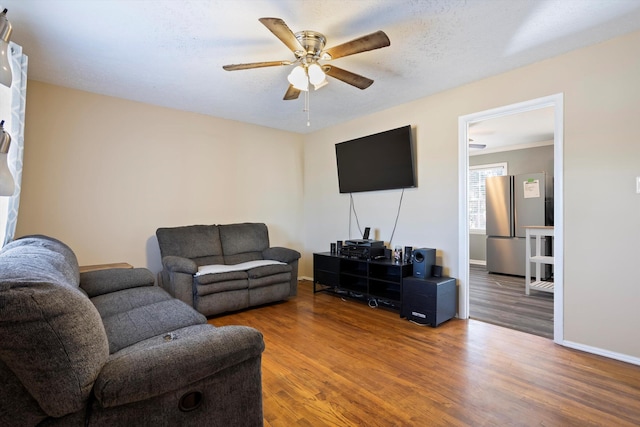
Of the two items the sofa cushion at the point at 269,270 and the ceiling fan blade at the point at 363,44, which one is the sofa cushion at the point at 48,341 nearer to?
the ceiling fan blade at the point at 363,44

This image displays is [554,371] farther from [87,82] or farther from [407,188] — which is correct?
[87,82]

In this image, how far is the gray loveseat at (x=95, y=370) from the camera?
88 centimetres

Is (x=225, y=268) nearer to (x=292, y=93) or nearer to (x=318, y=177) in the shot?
(x=292, y=93)

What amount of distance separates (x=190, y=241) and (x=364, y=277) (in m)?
2.15

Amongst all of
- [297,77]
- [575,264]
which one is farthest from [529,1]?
[575,264]

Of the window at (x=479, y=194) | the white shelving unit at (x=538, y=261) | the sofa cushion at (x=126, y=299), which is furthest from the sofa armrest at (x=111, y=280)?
Result: the window at (x=479, y=194)

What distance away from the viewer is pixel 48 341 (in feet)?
2.93

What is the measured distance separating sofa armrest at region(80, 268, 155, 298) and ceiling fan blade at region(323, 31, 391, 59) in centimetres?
250

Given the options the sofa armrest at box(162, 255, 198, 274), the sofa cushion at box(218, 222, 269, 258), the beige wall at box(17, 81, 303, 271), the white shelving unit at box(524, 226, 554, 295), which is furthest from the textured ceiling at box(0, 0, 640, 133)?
the white shelving unit at box(524, 226, 554, 295)

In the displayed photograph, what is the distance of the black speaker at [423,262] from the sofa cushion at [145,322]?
219 cm

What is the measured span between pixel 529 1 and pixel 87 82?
384cm

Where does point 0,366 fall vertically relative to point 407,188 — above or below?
below

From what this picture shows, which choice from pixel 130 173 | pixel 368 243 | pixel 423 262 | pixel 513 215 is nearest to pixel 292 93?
pixel 368 243

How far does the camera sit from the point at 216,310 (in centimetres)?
331
